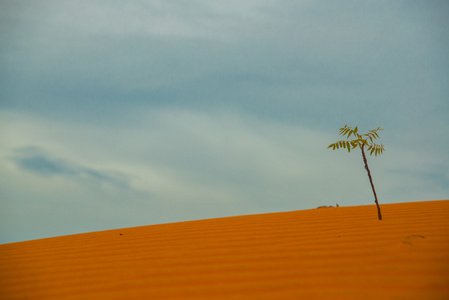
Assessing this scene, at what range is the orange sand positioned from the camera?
7.19 ft

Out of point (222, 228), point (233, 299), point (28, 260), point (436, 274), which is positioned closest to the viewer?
point (233, 299)

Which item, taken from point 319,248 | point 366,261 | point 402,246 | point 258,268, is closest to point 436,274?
point 366,261

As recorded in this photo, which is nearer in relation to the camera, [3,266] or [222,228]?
[3,266]

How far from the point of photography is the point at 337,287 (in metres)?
2.16

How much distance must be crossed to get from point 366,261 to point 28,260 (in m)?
3.58

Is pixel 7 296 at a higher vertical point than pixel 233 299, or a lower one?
higher

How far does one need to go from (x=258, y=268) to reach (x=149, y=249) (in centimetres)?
159

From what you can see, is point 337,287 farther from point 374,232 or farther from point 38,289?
point 38,289

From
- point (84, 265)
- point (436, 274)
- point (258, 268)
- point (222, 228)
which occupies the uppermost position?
point (222, 228)

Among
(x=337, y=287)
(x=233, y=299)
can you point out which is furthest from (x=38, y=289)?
(x=337, y=287)

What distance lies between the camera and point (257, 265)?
2686 mm

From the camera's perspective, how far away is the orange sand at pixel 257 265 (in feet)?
7.19

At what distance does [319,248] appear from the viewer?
9.98ft

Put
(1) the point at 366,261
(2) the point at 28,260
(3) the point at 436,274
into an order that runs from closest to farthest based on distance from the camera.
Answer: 1. (3) the point at 436,274
2. (1) the point at 366,261
3. (2) the point at 28,260
